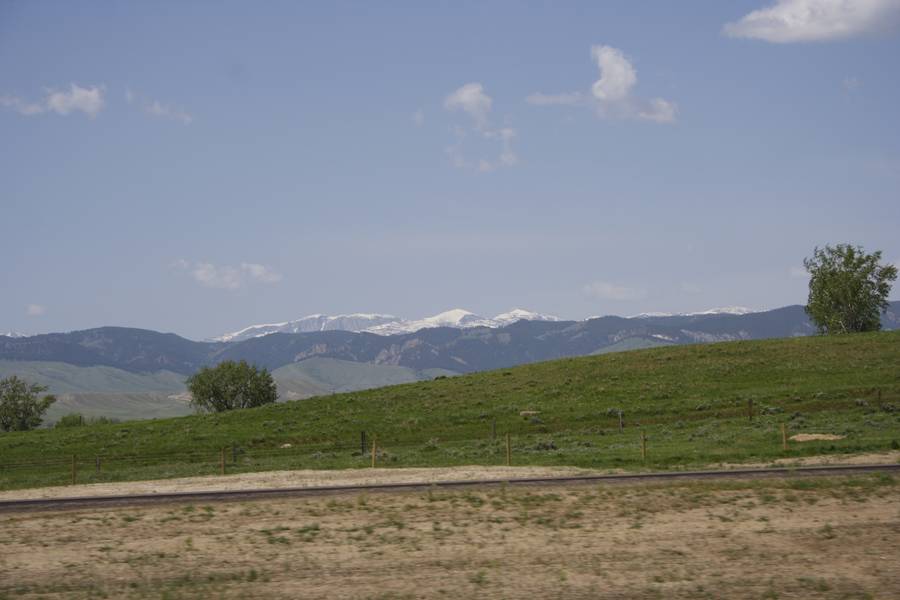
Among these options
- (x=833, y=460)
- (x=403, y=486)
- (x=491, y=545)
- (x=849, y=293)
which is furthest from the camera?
(x=849, y=293)

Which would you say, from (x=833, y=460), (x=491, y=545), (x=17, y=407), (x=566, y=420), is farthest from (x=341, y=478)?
(x=17, y=407)

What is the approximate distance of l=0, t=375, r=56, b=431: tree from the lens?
12619cm

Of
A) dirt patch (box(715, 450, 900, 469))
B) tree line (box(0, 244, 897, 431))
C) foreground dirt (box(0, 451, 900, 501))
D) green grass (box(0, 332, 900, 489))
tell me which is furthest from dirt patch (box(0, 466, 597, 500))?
tree line (box(0, 244, 897, 431))

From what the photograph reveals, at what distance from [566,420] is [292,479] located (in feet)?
105

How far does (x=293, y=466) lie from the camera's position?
5281cm

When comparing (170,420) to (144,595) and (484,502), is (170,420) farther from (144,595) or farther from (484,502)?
(144,595)

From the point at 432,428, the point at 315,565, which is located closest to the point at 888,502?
the point at 315,565

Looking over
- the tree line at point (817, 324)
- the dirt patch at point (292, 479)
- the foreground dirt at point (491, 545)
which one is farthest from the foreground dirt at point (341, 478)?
the tree line at point (817, 324)

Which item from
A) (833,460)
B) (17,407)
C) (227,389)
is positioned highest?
(227,389)

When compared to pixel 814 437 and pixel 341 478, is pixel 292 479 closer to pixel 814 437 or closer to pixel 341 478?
pixel 341 478

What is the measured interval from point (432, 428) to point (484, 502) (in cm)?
4023

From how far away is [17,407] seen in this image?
127 meters

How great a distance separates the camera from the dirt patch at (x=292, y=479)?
41.1m

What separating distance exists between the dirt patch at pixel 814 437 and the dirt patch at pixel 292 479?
608 inches
